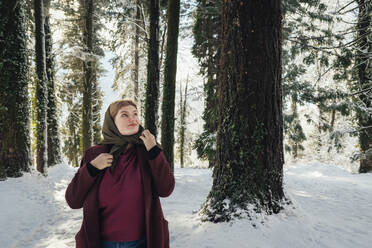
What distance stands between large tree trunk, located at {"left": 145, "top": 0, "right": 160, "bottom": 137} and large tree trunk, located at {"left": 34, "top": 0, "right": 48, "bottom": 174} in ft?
13.9

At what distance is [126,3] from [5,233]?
11.9m

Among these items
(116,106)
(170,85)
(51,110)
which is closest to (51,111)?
(51,110)

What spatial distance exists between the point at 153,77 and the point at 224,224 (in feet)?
23.6

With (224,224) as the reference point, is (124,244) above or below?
above

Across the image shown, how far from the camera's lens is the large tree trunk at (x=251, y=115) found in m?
3.68

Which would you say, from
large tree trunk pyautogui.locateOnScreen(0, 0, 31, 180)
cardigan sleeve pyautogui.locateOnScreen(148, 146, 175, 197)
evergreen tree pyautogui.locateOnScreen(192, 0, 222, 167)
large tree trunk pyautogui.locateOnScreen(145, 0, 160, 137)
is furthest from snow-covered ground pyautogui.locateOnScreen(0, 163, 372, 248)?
large tree trunk pyautogui.locateOnScreen(145, 0, 160, 137)

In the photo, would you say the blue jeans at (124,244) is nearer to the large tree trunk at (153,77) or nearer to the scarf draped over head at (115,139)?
the scarf draped over head at (115,139)

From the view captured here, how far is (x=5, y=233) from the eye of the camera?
4391 millimetres

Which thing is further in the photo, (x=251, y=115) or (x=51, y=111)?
(x=51, y=111)

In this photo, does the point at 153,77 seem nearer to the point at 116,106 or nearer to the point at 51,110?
the point at 51,110

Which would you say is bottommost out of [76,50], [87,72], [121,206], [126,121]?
[121,206]

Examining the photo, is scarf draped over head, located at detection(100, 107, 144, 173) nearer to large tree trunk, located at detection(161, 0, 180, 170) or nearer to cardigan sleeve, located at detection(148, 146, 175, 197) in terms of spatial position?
cardigan sleeve, located at detection(148, 146, 175, 197)

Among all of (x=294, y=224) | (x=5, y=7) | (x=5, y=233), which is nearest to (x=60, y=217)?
(x=5, y=233)

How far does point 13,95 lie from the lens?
282 inches
